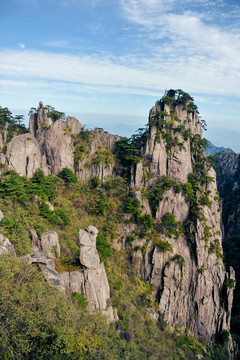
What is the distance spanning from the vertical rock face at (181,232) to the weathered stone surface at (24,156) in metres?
18.2

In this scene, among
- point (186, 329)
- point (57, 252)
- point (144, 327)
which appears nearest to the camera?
point (57, 252)

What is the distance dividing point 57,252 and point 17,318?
12346 mm

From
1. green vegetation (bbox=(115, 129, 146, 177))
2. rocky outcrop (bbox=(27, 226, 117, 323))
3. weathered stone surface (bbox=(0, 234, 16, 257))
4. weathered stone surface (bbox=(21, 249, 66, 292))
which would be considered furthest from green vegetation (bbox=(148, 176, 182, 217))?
weathered stone surface (bbox=(0, 234, 16, 257))

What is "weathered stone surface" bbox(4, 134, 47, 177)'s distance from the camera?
123 feet

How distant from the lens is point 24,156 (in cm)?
3859

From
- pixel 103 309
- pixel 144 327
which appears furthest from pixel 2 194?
pixel 144 327

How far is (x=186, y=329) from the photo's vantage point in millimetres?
35750

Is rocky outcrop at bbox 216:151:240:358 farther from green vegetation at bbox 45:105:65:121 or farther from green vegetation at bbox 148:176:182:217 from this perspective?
green vegetation at bbox 45:105:65:121

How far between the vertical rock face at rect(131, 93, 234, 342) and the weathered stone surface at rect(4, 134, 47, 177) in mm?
18207

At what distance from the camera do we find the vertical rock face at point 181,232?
36.0 metres

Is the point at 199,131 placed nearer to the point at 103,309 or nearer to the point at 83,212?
the point at 83,212

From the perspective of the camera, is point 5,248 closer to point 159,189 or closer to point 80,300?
point 80,300

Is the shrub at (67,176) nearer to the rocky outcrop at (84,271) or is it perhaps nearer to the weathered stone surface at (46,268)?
the rocky outcrop at (84,271)

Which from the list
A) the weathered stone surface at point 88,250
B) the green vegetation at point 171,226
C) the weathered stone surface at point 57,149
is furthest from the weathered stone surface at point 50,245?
the weathered stone surface at point 57,149
